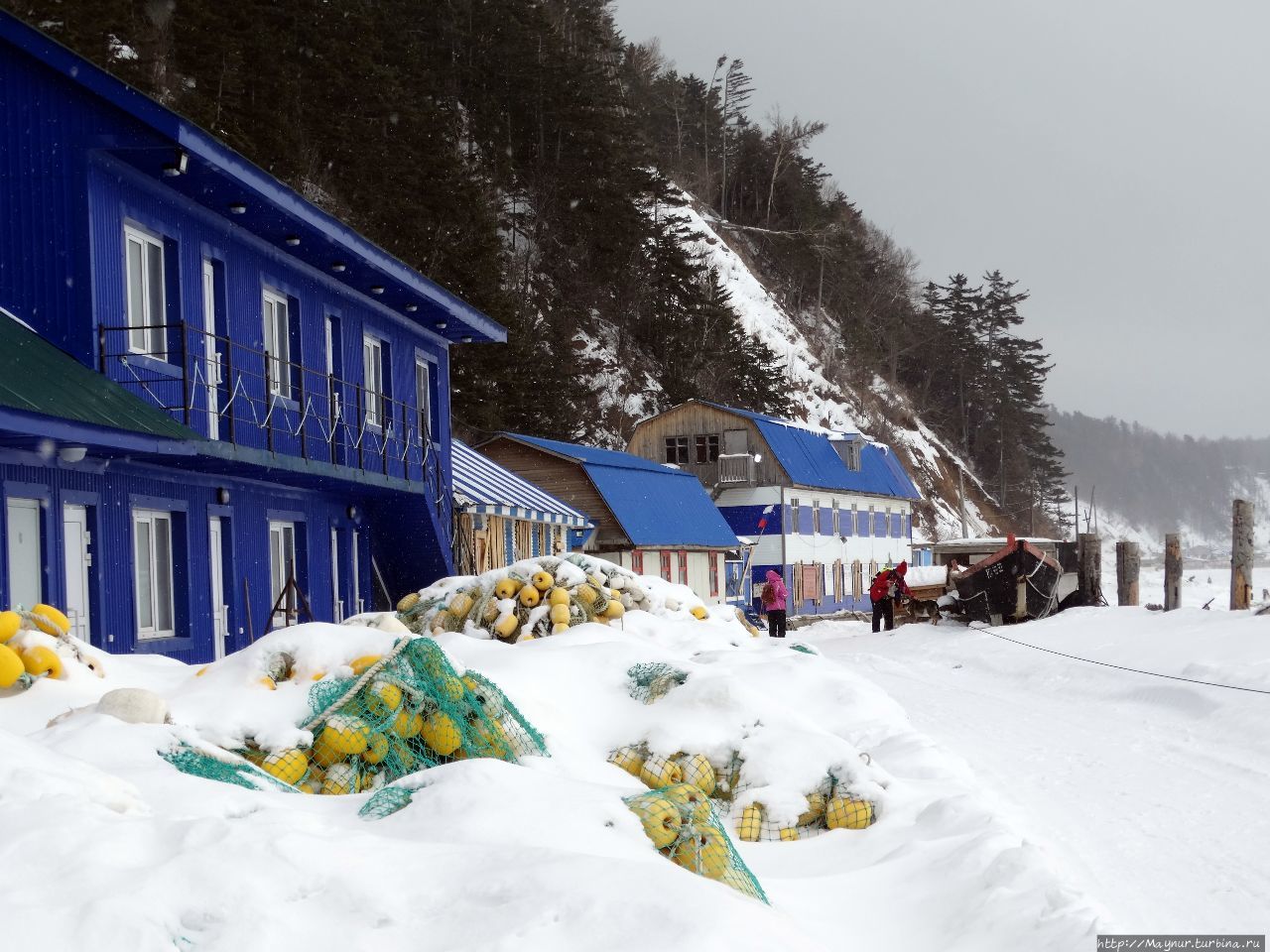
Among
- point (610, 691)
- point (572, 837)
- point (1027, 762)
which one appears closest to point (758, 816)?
point (610, 691)

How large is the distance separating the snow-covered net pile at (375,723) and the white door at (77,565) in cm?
570

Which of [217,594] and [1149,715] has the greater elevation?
[217,594]

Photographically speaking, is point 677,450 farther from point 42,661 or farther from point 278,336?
point 42,661

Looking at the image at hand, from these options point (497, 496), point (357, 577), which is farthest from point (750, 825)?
point (497, 496)

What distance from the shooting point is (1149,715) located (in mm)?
16250

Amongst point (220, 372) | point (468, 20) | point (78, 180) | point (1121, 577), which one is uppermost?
point (468, 20)

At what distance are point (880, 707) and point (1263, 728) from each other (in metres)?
4.63

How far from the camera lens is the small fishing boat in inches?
1442

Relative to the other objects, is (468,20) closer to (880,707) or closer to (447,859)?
(880,707)

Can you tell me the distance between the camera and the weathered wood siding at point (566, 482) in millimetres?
37375

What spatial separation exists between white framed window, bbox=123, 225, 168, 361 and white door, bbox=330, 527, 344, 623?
595cm

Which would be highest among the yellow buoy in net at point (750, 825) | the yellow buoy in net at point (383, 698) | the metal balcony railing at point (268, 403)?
the metal balcony railing at point (268, 403)

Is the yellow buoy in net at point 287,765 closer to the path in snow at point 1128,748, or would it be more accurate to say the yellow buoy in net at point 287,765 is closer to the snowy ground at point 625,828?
the snowy ground at point 625,828

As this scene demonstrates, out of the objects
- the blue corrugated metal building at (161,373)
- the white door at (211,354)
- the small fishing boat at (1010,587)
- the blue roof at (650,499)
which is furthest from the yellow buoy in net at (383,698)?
the small fishing boat at (1010,587)
